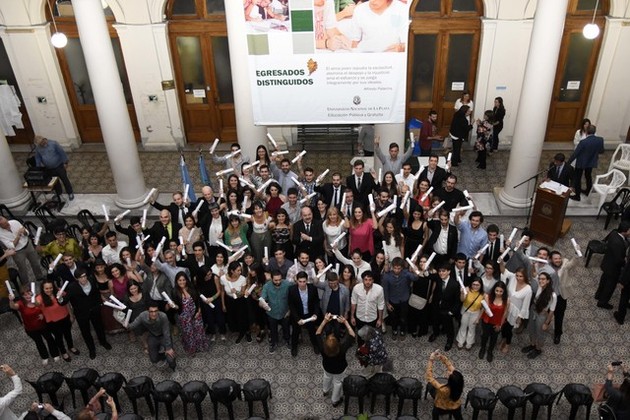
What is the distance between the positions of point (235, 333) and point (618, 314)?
18.2ft

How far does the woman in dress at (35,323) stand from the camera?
27.0 feet

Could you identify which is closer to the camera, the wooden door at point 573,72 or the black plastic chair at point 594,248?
the black plastic chair at point 594,248

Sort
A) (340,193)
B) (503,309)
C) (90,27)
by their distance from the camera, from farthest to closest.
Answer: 1. (90,27)
2. (340,193)
3. (503,309)

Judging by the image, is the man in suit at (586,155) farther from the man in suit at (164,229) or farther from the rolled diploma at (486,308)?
the man in suit at (164,229)

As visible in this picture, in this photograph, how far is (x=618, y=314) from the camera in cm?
927

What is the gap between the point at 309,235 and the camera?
9000 mm

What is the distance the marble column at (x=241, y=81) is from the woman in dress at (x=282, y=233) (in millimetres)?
2282

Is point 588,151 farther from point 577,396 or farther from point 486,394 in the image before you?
point 486,394

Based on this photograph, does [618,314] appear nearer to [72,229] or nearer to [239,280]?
[239,280]

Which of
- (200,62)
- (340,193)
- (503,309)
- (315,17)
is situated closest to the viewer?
(503,309)

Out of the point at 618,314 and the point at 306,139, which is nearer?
the point at 618,314

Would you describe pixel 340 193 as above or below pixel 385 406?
above

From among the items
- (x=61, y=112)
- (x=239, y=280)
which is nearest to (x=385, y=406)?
(x=239, y=280)

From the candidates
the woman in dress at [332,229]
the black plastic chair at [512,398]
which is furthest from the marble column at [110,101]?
the black plastic chair at [512,398]
